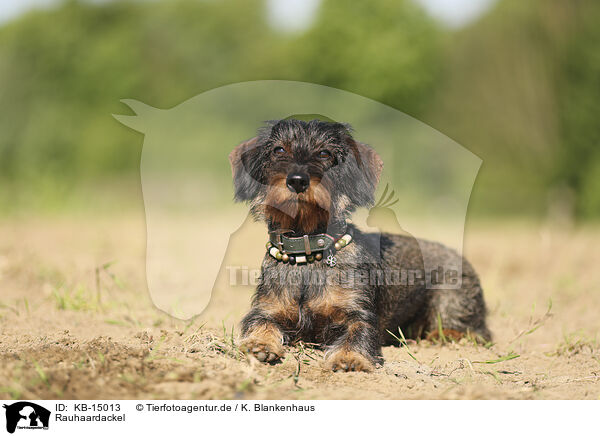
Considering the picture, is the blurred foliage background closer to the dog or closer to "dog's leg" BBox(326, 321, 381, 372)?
the dog

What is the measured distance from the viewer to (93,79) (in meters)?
19.2

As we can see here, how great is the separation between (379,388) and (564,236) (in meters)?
9.23

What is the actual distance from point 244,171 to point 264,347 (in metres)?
1.15

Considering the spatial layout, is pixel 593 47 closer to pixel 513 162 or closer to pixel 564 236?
pixel 513 162

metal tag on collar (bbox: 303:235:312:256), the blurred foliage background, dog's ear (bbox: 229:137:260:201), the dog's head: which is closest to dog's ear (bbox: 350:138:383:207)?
the dog's head

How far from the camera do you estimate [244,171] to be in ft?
12.2

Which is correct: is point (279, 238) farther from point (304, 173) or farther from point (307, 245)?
point (304, 173)

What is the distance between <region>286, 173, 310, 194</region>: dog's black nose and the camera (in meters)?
3.24

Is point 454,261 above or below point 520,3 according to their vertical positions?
below

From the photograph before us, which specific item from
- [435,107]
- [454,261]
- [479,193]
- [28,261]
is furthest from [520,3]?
[28,261]

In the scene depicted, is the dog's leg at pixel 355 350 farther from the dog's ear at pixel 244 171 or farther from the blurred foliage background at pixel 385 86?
A: the blurred foliage background at pixel 385 86

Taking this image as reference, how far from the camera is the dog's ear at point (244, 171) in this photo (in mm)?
3660
